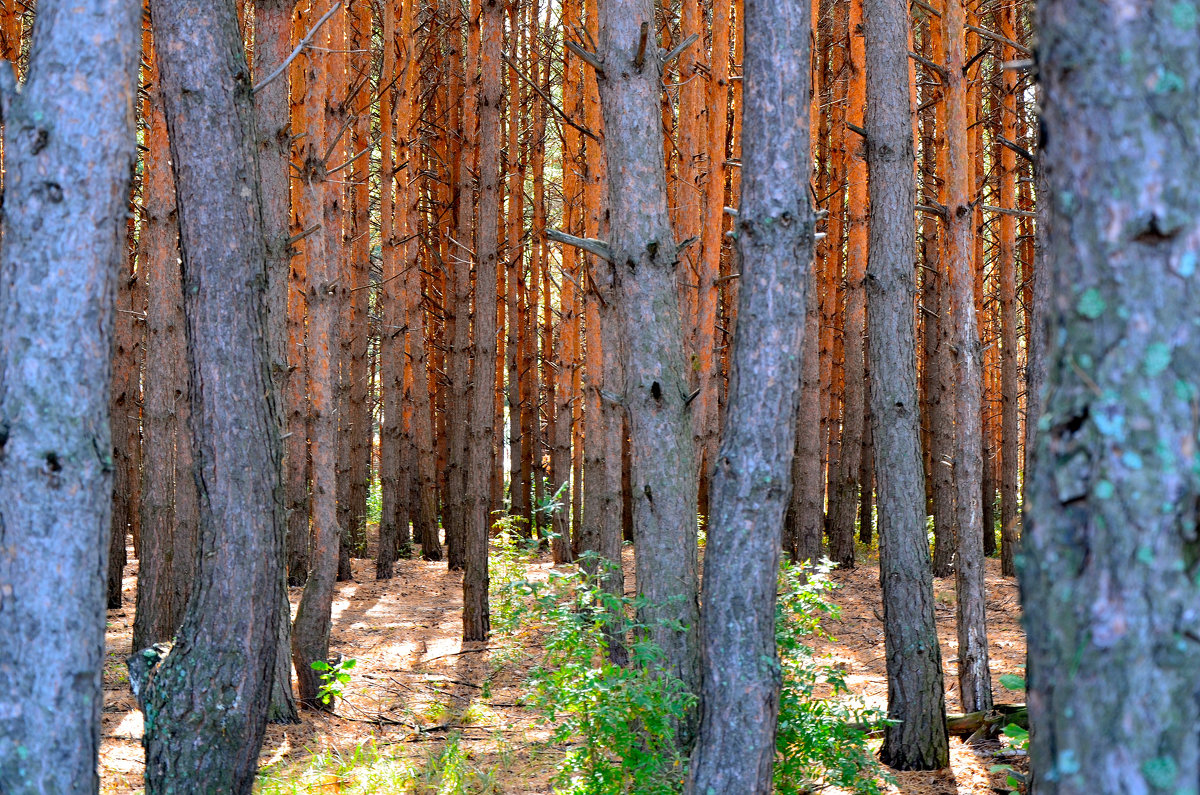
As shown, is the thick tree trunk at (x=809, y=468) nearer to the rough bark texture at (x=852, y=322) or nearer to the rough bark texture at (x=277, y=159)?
the rough bark texture at (x=852, y=322)

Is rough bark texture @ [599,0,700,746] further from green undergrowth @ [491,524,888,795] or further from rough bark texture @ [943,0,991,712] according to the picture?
rough bark texture @ [943,0,991,712]

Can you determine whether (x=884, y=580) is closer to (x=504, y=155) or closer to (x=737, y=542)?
(x=737, y=542)

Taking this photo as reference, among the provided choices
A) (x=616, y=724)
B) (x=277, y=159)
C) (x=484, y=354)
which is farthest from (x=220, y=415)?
(x=484, y=354)

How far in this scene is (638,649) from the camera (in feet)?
12.6

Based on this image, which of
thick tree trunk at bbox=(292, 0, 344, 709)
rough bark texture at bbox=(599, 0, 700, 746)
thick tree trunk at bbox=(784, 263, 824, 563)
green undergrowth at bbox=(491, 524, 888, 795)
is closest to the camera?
green undergrowth at bbox=(491, 524, 888, 795)

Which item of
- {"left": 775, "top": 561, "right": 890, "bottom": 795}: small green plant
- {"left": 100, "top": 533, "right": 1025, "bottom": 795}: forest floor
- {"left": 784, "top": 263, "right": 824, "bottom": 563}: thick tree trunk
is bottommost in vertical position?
{"left": 100, "top": 533, "right": 1025, "bottom": 795}: forest floor

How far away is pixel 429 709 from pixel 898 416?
3770mm

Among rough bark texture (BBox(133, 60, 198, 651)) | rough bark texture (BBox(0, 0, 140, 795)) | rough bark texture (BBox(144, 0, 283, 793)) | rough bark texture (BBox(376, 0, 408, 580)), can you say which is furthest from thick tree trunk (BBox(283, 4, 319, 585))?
rough bark texture (BBox(0, 0, 140, 795))

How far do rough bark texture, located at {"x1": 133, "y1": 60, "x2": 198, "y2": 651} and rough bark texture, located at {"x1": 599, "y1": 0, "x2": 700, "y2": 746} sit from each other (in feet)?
12.2

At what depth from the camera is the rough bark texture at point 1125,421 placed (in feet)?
5.66

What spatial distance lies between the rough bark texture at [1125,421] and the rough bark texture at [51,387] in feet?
8.58

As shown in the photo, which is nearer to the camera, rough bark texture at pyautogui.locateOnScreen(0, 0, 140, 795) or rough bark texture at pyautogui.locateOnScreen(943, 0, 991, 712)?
rough bark texture at pyautogui.locateOnScreen(0, 0, 140, 795)

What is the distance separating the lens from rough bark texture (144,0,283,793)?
373cm

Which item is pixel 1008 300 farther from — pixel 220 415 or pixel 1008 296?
pixel 220 415
